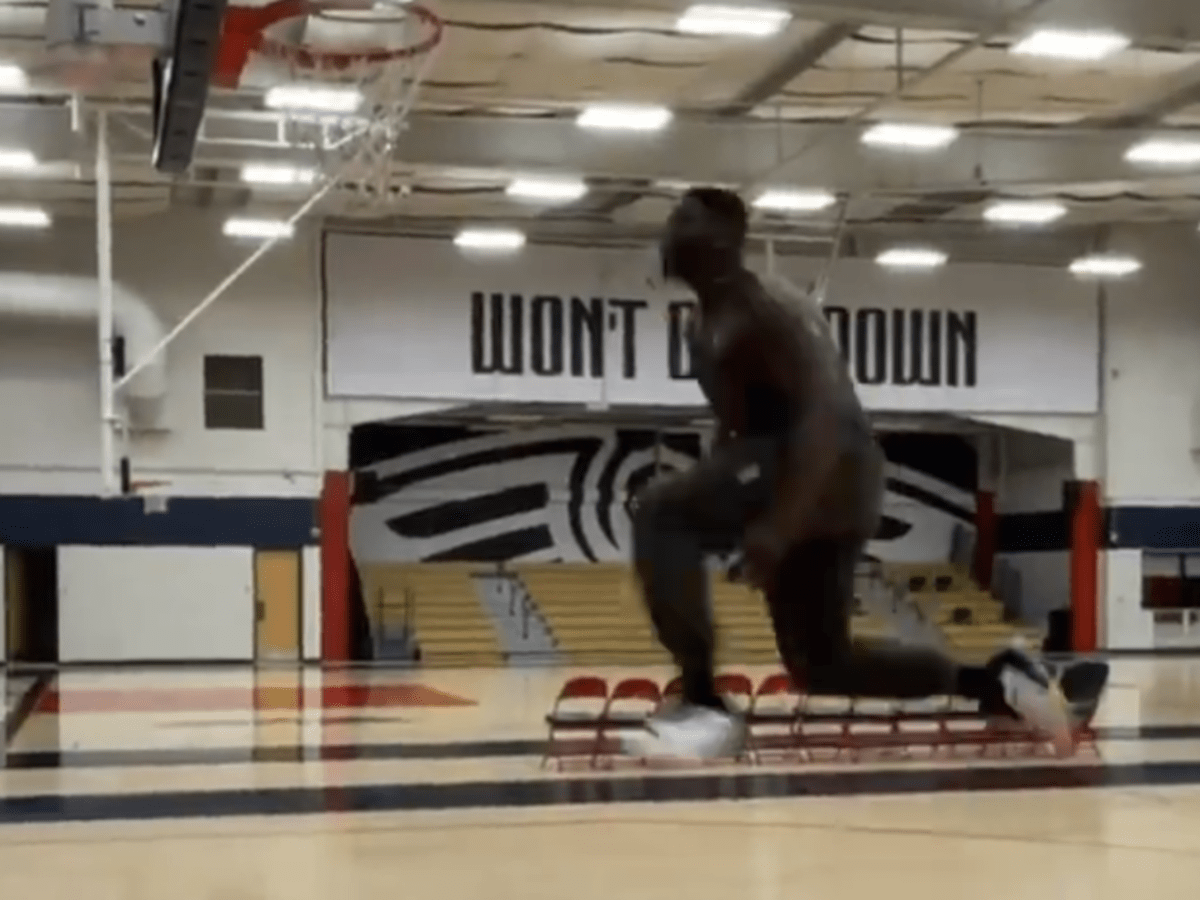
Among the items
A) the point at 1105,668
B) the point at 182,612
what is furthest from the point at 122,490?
the point at 1105,668

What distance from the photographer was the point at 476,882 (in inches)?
352

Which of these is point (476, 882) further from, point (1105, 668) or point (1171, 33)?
point (1171, 33)

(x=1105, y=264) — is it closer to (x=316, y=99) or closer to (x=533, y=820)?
(x=316, y=99)

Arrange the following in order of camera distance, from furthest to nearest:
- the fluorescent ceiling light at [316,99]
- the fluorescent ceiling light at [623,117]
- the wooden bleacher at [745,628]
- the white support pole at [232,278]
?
1. the wooden bleacher at [745,628]
2. the fluorescent ceiling light at [623,117]
3. the white support pole at [232,278]
4. the fluorescent ceiling light at [316,99]

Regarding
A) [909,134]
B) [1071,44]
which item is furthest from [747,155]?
[1071,44]

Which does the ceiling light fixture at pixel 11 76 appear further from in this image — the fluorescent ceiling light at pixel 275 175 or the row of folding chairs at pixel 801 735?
the row of folding chairs at pixel 801 735

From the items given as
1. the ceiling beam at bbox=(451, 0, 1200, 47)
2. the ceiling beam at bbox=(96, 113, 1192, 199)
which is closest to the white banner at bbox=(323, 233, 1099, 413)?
the ceiling beam at bbox=(96, 113, 1192, 199)

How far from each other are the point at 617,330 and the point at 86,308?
911 centimetres

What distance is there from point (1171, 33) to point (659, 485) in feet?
45.6

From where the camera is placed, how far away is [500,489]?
3500cm

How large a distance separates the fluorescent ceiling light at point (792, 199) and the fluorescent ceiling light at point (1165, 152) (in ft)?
13.7

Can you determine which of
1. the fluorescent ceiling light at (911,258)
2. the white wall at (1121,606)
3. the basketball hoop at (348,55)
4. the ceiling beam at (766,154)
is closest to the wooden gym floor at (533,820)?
the basketball hoop at (348,55)

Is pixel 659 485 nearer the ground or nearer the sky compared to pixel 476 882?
nearer the sky

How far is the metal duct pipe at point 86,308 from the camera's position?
2617cm
